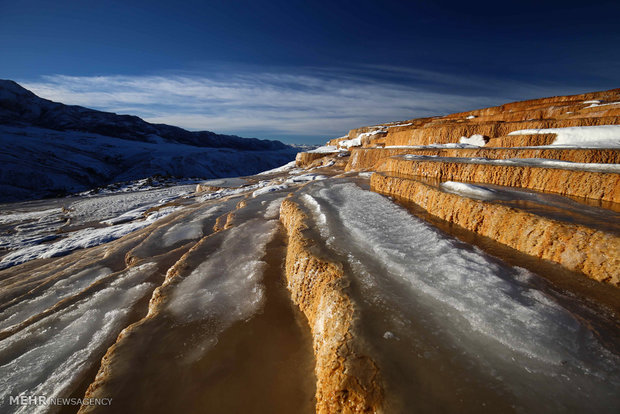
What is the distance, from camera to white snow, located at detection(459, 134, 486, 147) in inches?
500

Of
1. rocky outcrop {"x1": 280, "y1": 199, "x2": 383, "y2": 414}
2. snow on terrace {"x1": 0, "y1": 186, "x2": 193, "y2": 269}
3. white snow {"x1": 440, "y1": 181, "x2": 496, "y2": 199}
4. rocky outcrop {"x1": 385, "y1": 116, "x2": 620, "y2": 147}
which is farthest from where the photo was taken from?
rocky outcrop {"x1": 385, "y1": 116, "x2": 620, "y2": 147}

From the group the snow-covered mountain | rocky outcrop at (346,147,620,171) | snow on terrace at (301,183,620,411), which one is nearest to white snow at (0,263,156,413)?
snow on terrace at (301,183,620,411)

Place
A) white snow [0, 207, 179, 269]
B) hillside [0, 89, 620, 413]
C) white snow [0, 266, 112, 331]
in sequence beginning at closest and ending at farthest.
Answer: hillside [0, 89, 620, 413]
white snow [0, 266, 112, 331]
white snow [0, 207, 179, 269]

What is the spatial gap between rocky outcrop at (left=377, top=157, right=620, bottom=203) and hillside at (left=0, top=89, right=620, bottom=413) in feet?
0.12

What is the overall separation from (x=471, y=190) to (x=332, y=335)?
5.31 m

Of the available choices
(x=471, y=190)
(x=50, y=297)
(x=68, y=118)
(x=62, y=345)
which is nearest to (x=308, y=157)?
(x=471, y=190)

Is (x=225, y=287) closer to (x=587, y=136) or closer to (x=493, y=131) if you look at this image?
(x=587, y=136)

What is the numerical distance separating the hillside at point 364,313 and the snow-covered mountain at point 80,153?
34581 millimetres

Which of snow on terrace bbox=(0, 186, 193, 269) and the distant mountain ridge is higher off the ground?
the distant mountain ridge

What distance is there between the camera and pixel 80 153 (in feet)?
132

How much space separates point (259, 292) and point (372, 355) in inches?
93.1

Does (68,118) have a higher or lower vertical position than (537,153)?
higher

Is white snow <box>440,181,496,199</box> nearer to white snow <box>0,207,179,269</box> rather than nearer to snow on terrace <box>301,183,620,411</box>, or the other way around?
snow on terrace <box>301,183,620,411</box>

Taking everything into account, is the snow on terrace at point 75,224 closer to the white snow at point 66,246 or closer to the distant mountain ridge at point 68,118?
the white snow at point 66,246
